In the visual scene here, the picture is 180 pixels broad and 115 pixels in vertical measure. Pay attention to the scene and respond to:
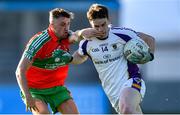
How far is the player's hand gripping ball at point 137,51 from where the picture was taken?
12305 millimetres

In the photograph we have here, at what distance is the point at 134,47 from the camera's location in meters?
12.3

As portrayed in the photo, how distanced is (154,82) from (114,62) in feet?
30.1

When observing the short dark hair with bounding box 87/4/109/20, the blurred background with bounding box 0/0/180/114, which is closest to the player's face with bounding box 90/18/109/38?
the short dark hair with bounding box 87/4/109/20

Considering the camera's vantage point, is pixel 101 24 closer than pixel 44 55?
Yes

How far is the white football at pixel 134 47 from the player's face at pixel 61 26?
0.91 m

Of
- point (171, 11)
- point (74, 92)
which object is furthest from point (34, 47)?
point (171, 11)

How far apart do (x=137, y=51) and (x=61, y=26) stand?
112 cm

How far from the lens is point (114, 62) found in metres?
12.4

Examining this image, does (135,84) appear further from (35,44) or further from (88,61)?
(88,61)

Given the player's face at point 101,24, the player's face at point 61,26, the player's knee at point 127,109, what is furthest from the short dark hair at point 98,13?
the player's knee at point 127,109

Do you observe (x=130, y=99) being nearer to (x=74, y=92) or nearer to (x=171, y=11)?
(x=74, y=92)

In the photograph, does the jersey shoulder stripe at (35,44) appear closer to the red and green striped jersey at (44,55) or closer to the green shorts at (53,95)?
the red and green striped jersey at (44,55)

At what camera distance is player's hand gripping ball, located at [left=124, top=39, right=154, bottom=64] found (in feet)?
40.4

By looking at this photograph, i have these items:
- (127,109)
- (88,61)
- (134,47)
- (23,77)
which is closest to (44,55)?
(23,77)
